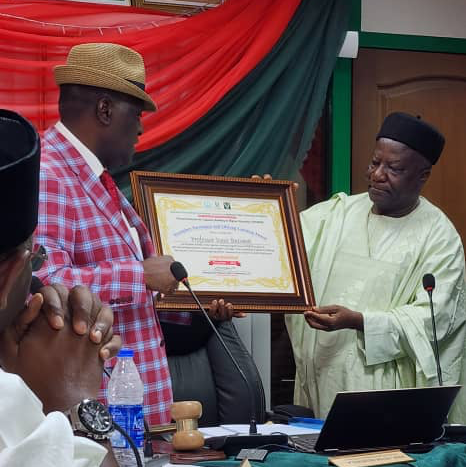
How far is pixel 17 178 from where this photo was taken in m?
1.24

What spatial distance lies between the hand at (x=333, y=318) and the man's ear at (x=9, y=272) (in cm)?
252

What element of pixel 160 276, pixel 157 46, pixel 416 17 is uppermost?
pixel 416 17

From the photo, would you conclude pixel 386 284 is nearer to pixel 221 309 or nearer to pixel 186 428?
pixel 221 309

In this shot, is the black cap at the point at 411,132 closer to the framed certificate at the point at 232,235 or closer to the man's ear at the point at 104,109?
the framed certificate at the point at 232,235

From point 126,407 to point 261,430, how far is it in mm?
471

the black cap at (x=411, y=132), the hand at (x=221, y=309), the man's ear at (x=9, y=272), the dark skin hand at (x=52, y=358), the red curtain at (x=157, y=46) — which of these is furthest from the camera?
the black cap at (x=411, y=132)

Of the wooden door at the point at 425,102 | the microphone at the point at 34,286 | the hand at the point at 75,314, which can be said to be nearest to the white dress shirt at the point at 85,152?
the microphone at the point at 34,286

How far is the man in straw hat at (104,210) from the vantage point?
2.93 metres

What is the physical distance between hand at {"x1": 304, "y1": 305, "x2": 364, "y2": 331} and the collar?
1063 mm

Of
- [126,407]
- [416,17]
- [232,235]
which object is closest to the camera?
A: [126,407]

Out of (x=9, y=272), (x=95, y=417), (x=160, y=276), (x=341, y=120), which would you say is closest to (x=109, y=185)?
(x=160, y=276)

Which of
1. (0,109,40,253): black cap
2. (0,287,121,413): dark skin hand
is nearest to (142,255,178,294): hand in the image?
(0,287,121,413): dark skin hand

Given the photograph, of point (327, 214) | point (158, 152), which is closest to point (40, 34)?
point (158, 152)

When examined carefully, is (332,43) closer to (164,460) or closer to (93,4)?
(93,4)
